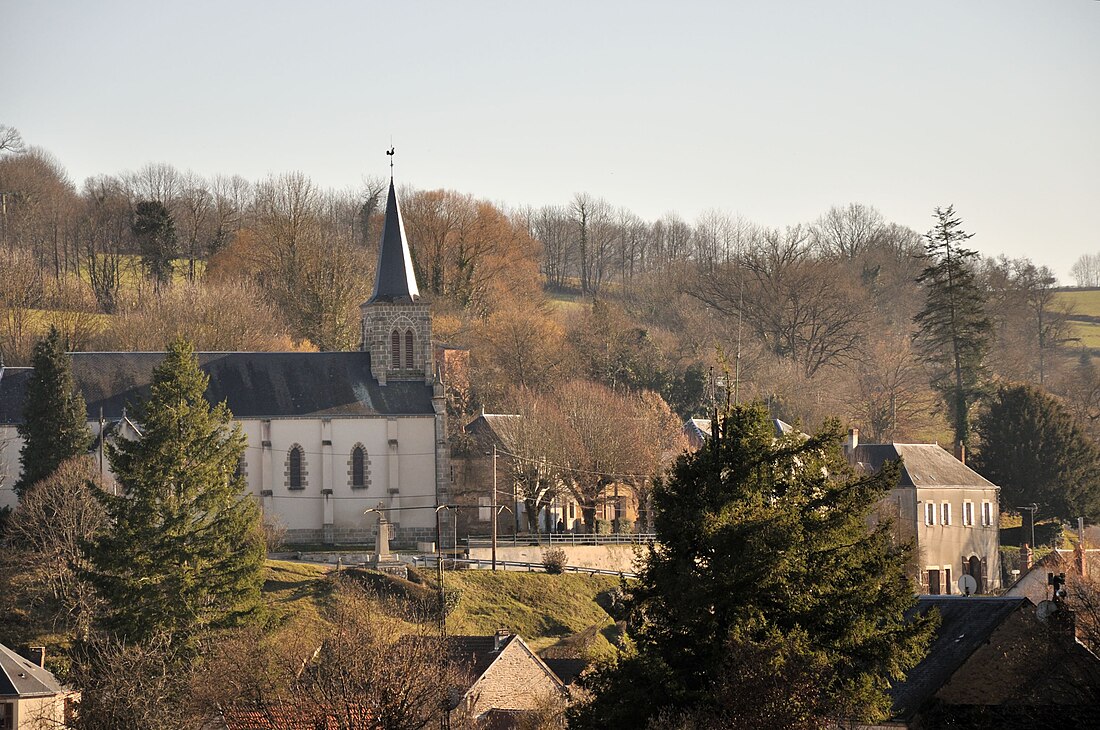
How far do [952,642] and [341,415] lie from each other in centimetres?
3347

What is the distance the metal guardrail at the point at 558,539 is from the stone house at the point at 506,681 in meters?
15.0

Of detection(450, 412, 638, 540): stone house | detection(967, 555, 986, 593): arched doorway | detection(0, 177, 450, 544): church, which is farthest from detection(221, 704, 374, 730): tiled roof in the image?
detection(967, 555, 986, 593): arched doorway

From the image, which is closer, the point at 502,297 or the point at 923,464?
the point at 923,464

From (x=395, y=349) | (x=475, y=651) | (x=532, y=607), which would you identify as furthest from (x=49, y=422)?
(x=475, y=651)

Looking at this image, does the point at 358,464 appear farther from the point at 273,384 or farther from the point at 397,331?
the point at 397,331

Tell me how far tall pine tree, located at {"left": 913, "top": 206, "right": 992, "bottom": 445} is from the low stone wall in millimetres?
18529

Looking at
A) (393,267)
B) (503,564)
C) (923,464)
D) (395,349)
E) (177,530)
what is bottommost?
(503,564)

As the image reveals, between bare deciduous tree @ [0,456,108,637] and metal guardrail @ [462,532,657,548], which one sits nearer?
bare deciduous tree @ [0,456,108,637]

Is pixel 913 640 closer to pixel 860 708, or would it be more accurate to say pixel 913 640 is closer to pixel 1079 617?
pixel 860 708

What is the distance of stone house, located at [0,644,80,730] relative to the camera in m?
35.8

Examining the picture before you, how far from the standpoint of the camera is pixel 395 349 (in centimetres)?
5897

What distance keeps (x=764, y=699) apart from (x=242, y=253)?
61.6 meters

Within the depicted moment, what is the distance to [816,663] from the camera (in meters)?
20.7

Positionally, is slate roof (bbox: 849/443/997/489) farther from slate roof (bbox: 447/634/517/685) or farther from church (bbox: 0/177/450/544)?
slate roof (bbox: 447/634/517/685)
